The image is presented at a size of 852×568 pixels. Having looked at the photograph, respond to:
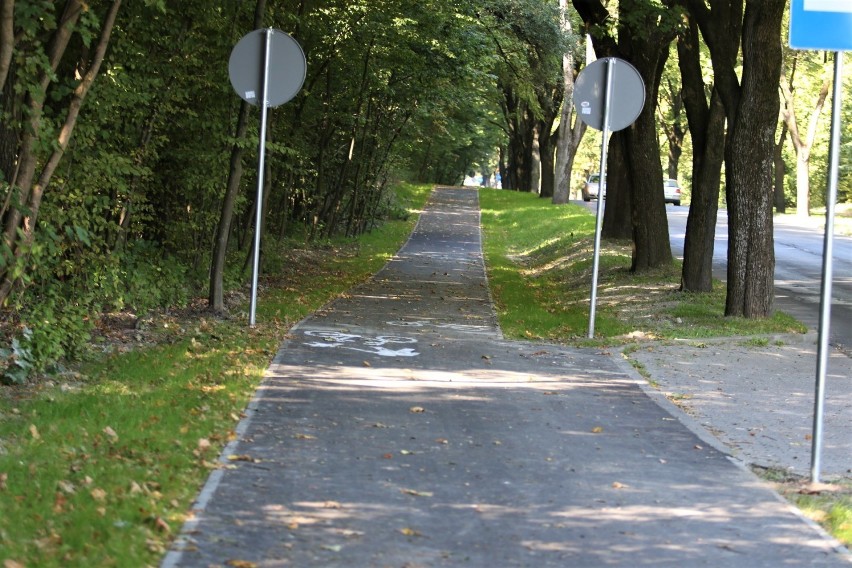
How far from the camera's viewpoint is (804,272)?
74.9ft

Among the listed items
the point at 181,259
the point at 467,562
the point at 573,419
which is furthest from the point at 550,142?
the point at 467,562

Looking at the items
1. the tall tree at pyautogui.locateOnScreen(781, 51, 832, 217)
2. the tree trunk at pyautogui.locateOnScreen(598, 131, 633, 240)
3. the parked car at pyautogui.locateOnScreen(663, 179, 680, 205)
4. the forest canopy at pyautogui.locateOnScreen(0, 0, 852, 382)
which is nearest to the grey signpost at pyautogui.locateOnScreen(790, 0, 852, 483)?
the forest canopy at pyautogui.locateOnScreen(0, 0, 852, 382)

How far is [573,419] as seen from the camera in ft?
25.9

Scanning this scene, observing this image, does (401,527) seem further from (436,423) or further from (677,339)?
(677,339)

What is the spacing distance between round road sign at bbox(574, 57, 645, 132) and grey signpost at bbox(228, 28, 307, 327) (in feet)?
10.2

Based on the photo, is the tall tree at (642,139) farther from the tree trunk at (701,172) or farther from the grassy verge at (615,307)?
the tree trunk at (701,172)

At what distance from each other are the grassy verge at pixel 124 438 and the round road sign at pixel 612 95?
13.6 feet

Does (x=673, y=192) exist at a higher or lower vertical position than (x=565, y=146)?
lower

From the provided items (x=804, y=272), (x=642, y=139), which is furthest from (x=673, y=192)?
(x=642, y=139)

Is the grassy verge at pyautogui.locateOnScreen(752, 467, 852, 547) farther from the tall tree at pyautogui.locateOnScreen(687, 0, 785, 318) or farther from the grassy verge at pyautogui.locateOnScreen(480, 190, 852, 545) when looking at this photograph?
the tall tree at pyautogui.locateOnScreen(687, 0, 785, 318)

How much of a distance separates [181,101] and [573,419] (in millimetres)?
7530

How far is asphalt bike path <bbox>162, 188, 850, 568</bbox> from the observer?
493 centimetres

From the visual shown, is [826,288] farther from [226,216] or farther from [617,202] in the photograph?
[617,202]

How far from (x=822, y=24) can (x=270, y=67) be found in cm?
647
